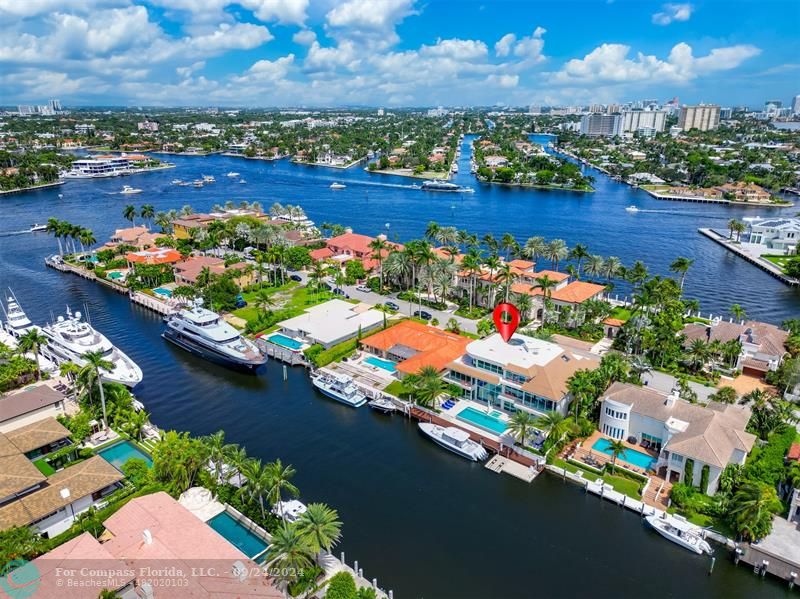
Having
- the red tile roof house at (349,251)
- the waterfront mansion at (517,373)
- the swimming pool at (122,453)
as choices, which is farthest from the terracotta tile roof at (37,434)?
the red tile roof house at (349,251)

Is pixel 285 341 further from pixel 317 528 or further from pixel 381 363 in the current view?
pixel 317 528

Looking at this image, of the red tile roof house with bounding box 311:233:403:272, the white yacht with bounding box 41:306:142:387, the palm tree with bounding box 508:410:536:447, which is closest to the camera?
the palm tree with bounding box 508:410:536:447

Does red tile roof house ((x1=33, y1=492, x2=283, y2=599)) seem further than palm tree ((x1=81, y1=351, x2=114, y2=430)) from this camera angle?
No

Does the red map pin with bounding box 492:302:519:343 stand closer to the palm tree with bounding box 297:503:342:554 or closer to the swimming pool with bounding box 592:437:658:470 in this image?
the swimming pool with bounding box 592:437:658:470

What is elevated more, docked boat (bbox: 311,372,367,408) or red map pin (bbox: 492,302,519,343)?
red map pin (bbox: 492,302,519,343)

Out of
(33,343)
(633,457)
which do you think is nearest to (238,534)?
(633,457)

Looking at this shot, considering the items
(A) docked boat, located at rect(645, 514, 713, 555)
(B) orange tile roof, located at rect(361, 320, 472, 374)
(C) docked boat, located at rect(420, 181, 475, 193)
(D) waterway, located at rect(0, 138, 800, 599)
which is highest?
(C) docked boat, located at rect(420, 181, 475, 193)

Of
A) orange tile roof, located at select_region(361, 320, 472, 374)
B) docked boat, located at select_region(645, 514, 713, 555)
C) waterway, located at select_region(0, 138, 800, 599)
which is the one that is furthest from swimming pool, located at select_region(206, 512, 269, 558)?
docked boat, located at select_region(645, 514, 713, 555)

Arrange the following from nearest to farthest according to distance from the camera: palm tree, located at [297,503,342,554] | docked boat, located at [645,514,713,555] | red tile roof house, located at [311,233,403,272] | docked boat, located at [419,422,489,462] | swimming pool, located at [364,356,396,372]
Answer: palm tree, located at [297,503,342,554], docked boat, located at [645,514,713,555], docked boat, located at [419,422,489,462], swimming pool, located at [364,356,396,372], red tile roof house, located at [311,233,403,272]
